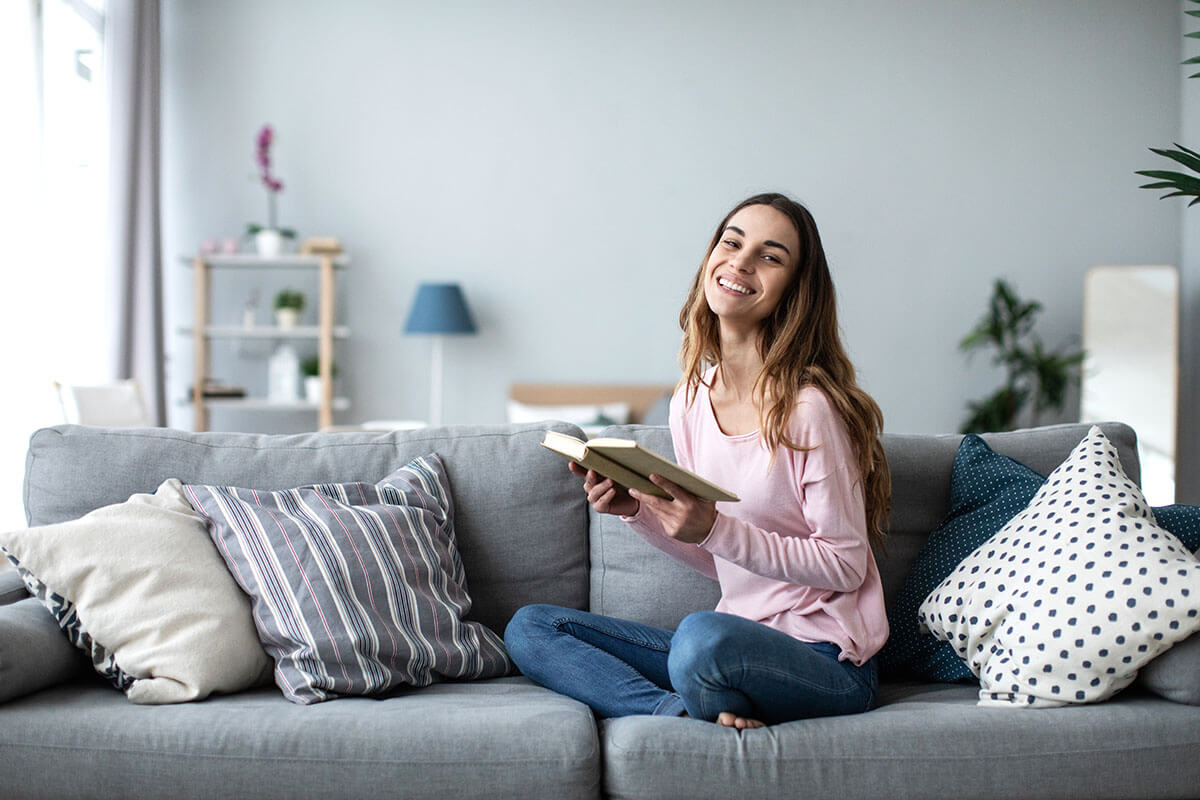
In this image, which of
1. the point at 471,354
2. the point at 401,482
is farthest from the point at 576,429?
the point at 471,354

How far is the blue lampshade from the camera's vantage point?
4.68 m

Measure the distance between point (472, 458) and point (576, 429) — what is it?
21cm

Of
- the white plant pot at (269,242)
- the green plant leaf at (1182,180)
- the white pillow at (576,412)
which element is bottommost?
the white pillow at (576,412)

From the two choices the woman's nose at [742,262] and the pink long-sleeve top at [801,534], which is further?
the woman's nose at [742,262]

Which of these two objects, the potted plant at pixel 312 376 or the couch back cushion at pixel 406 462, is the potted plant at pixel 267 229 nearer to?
the potted plant at pixel 312 376

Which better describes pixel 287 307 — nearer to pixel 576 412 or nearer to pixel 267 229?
pixel 267 229

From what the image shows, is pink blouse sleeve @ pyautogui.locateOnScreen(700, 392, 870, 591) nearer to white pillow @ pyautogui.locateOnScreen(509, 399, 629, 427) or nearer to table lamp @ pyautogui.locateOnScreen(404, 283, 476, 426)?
white pillow @ pyautogui.locateOnScreen(509, 399, 629, 427)

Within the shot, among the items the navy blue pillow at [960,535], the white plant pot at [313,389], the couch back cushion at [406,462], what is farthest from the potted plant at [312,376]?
the navy blue pillow at [960,535]

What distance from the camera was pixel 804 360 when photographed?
1718mm

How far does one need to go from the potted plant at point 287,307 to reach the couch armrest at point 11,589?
3.06m

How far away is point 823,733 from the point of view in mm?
1445

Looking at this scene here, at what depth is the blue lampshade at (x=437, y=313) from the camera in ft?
15.4

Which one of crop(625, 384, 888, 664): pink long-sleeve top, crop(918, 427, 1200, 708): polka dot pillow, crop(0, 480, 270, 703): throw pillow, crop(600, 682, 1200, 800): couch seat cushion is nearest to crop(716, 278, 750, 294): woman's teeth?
crop(625, 384, 888, 664): pink long-sleeve top

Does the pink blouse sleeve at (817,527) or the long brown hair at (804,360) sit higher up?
the long brown hair at (804,360)
